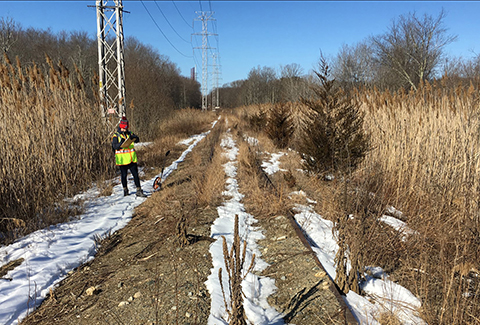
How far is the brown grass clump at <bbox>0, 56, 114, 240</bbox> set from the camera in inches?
182

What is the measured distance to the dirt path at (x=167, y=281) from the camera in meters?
2.45

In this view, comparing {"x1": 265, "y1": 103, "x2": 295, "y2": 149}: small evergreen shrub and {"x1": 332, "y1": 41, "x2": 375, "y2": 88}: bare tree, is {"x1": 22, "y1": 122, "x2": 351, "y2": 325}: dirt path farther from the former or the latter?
{"x1": 332, "y1": 41, "x2": 375, "y2": 88}: bare tree

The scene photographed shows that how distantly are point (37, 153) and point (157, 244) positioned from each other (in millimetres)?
3376

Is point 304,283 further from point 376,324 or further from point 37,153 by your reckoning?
point 37,153

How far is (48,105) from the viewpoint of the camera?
6.23 metres

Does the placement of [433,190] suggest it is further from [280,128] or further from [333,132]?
[280,128]

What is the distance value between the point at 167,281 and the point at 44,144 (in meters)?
4.47

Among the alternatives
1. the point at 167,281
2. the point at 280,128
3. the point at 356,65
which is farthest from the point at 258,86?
the point at 167,281

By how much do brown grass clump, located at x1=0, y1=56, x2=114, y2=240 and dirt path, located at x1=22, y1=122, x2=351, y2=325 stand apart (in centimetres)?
171

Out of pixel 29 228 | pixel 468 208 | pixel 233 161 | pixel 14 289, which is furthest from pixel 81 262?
pixel 233 161

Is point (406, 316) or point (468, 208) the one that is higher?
point (468, 208)

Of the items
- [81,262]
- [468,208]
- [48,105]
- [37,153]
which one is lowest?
[81,262]

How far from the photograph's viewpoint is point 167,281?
297cm

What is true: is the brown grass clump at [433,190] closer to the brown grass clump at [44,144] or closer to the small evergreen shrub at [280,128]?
the brown grass clump at [44,144]
